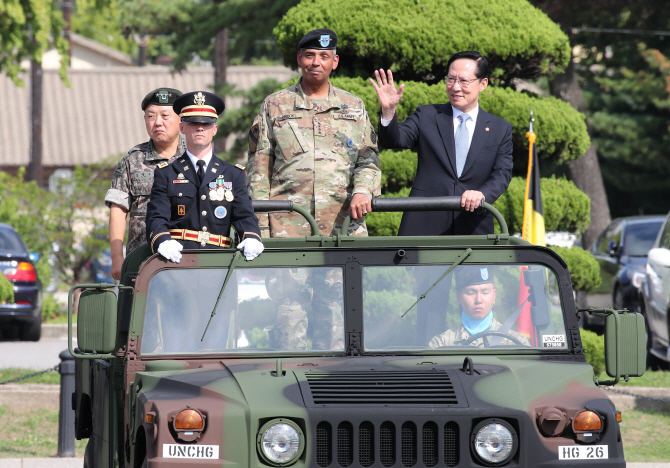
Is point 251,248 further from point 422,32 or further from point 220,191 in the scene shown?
point 422,32

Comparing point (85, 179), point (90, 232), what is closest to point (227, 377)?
point (90, 232)

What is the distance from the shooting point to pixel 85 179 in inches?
788

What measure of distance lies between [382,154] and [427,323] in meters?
5.51

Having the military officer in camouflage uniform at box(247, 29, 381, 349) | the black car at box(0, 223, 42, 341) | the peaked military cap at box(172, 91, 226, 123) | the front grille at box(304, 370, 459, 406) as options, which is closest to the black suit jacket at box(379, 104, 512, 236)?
the military officer in camouflage uniform at box(247, 29, 381, 349)

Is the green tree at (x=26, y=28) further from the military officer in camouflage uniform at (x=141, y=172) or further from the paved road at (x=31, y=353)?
the military officer in camouflage uniform at (x=141, y=172)

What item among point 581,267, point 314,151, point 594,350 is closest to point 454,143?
point 314,151

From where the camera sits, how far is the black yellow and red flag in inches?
386

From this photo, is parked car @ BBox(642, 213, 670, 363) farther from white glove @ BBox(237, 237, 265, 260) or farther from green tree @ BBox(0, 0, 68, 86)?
green tree @ BBox(0, 0, 68, 86)

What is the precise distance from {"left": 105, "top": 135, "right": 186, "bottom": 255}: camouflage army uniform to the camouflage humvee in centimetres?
117

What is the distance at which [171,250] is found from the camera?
15.1 feet

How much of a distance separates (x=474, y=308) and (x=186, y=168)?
1662mm

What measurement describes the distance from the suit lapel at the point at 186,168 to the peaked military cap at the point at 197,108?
206 mm

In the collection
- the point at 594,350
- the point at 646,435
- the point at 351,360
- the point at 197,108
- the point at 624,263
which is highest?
the point at 197,108

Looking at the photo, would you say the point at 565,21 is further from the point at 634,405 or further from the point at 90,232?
the point at 634,405
